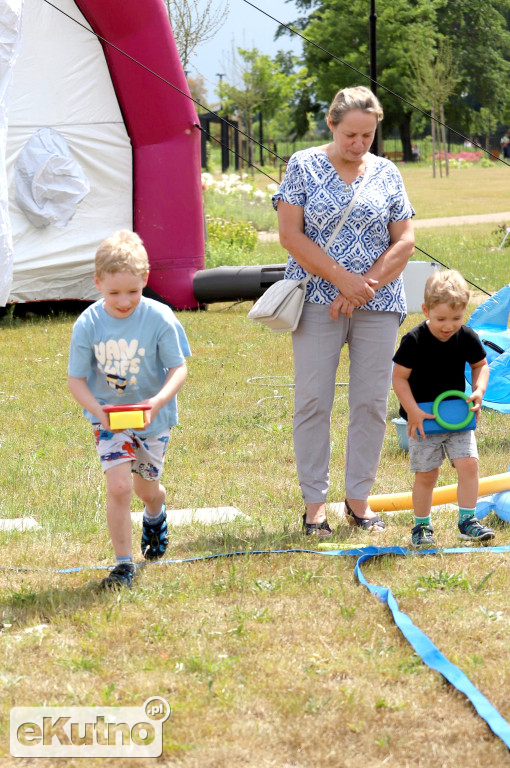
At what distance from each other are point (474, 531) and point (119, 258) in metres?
1.93

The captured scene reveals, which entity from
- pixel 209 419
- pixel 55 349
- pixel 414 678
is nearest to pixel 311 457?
pixel 414 678

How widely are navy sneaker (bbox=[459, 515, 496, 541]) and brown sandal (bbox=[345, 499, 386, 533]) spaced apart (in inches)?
15.9

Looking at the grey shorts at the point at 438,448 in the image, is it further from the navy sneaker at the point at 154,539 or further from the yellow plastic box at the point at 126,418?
the yellow plastic box at the point at 126,418

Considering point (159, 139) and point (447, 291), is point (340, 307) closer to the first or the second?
point (447, 291)

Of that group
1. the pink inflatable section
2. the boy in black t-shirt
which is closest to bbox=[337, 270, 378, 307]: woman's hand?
the boy in black t-shirt

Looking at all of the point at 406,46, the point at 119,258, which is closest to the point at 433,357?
the point at 119,258

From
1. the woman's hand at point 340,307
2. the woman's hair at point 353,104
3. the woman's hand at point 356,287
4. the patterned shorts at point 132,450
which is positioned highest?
the woman's hair at point 353,104

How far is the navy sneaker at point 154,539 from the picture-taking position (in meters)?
4.23

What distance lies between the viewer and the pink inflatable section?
10555 millimetres

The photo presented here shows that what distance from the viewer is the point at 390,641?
3346mm

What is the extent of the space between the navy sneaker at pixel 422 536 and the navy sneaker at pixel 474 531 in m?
0.14

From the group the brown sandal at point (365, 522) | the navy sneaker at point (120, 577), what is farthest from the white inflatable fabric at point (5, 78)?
the navy sneaker at point (120, 577)

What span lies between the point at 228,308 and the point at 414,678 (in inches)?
341

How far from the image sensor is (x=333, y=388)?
4547mm
